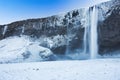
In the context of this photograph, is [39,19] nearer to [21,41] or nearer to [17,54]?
[21,41]

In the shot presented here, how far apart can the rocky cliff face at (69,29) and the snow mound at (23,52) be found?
112 centimetres

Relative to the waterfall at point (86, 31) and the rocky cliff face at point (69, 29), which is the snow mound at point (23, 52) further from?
the waterfall at point (86, 31)

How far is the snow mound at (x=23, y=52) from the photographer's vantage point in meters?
27.4

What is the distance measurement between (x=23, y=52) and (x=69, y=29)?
666 centimetres

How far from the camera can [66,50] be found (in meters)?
27.5

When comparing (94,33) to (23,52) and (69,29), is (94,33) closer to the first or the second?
(69,29)

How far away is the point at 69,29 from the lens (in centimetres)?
2742

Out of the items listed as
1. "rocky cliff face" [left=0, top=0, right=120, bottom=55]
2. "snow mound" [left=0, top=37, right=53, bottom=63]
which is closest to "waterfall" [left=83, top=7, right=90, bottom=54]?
"rocky cliff face" [left=0, top=0, right=120, bottom=55]

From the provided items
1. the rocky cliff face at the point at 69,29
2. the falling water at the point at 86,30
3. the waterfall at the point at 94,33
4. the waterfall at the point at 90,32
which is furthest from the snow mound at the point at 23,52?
the waterfall at the point at 94,33

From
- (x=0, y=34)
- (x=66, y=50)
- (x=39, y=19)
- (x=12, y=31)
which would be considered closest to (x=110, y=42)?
(x=66, y=50)

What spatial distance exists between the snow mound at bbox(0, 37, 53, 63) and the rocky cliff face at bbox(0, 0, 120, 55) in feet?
3.68

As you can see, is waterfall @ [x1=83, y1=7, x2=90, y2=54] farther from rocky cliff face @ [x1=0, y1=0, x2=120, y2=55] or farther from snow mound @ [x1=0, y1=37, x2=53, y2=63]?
snow mound @ [x1=0, y1=37, x2=53, y2=63]

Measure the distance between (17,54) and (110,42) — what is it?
39.3 feet

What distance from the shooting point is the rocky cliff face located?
2320 centimetres
